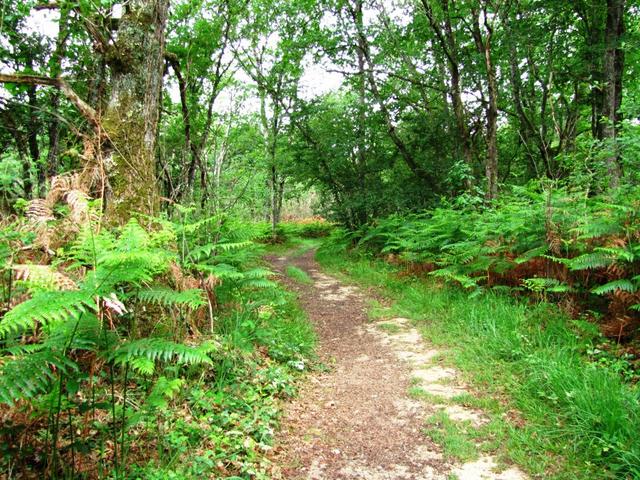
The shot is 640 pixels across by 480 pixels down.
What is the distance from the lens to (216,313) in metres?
4.91

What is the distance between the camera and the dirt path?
299 centimetres

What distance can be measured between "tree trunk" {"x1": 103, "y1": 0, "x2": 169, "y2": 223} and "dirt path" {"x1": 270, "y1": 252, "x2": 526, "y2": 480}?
2756 millimetres

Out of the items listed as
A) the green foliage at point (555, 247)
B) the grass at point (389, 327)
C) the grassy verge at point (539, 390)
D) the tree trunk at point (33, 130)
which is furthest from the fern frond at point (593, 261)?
the tree trunk at point (33, 130)

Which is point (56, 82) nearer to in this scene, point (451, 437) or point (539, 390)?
point (451, 437)

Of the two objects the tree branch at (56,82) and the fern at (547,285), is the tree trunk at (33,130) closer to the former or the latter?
the tree branch at (56,82)

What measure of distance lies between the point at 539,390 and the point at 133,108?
4974mm

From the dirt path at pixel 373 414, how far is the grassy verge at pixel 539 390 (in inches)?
8.0

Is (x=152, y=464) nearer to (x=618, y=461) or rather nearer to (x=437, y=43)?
(x=618, y=461)

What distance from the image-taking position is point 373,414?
3.80 metres

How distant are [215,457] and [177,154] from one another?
9.12 meters

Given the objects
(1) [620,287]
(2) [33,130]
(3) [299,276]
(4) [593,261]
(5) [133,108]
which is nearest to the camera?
(5) [133,108]

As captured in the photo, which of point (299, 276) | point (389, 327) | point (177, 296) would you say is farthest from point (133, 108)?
point (299, 276)

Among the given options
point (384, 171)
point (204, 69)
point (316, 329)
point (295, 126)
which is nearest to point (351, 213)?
point (384, 171)

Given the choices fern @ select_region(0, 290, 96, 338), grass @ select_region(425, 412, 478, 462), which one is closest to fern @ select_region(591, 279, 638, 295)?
grass @ select_region(425, 412, 478, 462)
